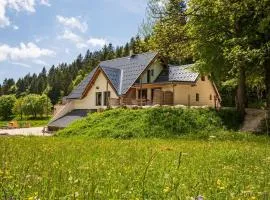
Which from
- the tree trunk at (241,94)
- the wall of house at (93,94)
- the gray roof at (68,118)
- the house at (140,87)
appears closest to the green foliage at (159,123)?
the tree trunk at (241,94)

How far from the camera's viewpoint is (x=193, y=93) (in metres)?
54.8

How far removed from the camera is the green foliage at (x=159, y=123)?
1305 inches

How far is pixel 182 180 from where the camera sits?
7.36 m

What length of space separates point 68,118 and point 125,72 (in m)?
9.89

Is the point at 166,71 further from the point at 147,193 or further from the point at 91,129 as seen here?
the point at 147,193

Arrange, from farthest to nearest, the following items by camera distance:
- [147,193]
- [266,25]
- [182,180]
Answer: [266,25] < [182,180] < [147,193]

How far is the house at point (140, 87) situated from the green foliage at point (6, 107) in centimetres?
6596

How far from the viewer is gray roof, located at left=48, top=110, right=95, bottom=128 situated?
57.7 meters

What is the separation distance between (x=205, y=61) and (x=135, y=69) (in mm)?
22134

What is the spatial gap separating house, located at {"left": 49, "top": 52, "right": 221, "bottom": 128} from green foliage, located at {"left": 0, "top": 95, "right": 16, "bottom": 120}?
216 ft

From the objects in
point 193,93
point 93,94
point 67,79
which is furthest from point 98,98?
point 67,79

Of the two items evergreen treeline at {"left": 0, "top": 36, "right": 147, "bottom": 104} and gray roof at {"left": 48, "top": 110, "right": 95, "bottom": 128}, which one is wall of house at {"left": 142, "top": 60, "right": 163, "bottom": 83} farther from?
evergreen treeline at {"left": 0, "top": 36, "right": 147, "bottom": 104}

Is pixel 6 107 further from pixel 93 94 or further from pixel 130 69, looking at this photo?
pixel 130 69

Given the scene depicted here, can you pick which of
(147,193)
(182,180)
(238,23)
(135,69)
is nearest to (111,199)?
(147,193)
